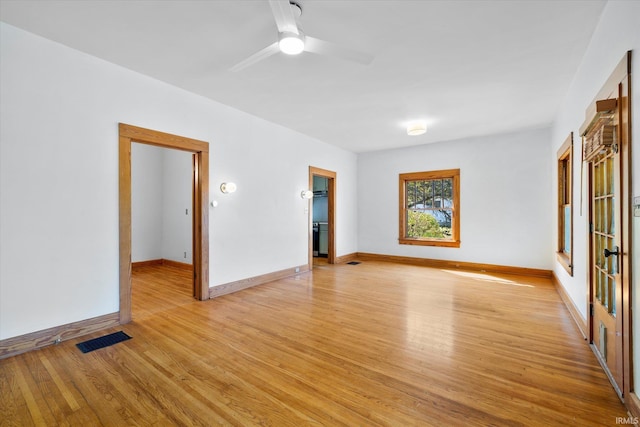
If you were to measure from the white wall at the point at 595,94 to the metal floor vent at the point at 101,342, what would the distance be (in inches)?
148

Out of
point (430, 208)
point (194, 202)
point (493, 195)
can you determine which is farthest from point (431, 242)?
point (194, 202)

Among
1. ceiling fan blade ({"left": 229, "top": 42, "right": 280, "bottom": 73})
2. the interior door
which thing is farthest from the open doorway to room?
the interior door

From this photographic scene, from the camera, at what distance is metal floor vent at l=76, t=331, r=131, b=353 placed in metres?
2.48

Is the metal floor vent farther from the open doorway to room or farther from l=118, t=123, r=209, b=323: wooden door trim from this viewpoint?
the open doorway to room

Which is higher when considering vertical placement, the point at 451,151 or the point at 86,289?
the point at 451,151

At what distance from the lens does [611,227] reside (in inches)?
80.7

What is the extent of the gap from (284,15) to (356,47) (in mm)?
982

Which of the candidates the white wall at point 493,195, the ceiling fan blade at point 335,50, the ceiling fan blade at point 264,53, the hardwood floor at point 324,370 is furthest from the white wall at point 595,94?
the ceiling fan blade at point 264,53

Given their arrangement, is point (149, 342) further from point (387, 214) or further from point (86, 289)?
point (387, 214)

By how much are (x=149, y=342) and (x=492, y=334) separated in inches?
126

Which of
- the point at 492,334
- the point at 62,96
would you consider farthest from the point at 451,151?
the point at 62,96

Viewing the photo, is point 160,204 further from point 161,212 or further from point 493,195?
point 493,195

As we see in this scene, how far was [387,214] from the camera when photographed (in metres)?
6.89

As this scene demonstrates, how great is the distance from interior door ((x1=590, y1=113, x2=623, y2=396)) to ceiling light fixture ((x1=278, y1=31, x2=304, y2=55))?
218cm
